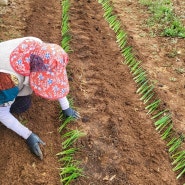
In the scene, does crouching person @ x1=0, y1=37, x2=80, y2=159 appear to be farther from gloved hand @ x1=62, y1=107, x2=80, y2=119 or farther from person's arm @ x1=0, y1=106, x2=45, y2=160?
gloved hand @ x1=62, y1=107, x2=80, y2=119

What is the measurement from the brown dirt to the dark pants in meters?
0.10

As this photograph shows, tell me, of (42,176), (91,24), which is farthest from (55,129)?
(91,24)

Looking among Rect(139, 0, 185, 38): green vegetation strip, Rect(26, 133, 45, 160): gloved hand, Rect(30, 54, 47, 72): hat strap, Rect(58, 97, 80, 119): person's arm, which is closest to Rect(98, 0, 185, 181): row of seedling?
Rect(139, 0, 185, 38): green vegetation strip

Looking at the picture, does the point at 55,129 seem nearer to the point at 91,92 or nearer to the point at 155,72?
the point at 91,92

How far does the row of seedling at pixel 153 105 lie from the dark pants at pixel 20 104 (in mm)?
1242

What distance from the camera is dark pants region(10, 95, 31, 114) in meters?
3.07

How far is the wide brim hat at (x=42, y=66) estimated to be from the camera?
2361mm

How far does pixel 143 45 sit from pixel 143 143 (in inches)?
69.3

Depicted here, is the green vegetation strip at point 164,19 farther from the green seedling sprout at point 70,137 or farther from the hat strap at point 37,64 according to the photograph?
the hat strap at point 37,64

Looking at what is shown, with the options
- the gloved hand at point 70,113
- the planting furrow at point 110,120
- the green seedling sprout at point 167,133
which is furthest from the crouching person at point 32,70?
the green seedling sprout at point 167,133

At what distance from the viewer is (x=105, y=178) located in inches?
112

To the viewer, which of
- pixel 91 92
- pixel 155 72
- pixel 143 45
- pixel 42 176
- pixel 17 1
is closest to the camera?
pixel 42 176

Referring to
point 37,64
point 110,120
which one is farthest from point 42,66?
point 110,120

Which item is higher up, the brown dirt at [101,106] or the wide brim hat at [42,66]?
the wide brim hat at [42,66]
